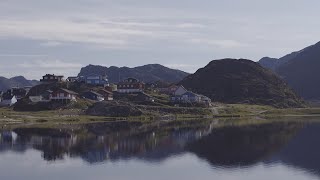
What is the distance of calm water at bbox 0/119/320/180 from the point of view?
7081 centimetres

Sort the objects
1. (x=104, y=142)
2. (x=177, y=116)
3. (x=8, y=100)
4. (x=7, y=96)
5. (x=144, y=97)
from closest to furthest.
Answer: (x=104, y=142)
(x=177, y=116)
(x=144, y=97)
(x=8, y=100)
(x=7, y=96)

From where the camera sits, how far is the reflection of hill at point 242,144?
8456 cm

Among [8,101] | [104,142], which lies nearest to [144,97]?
[8,101]

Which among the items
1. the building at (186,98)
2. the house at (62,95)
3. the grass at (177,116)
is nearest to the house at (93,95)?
the house at (62,95)

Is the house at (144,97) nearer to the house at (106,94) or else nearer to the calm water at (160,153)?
the house at (106,94)

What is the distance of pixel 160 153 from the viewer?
296ft

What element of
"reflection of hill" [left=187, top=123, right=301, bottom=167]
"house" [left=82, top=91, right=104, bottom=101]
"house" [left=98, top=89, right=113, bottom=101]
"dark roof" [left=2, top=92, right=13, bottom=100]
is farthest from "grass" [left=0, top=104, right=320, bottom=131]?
"dark roof" [left=2, top=92, right=13, bottom=100]

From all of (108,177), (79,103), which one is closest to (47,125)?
(79,103)

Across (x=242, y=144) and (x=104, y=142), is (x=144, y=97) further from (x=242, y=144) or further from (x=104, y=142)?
(x=242, y=144)

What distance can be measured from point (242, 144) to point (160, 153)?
747 inches

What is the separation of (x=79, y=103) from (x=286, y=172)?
324 ft

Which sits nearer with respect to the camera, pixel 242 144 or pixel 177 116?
pixel 242 144

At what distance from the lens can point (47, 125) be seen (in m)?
128

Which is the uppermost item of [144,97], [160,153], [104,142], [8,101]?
[144,97]
